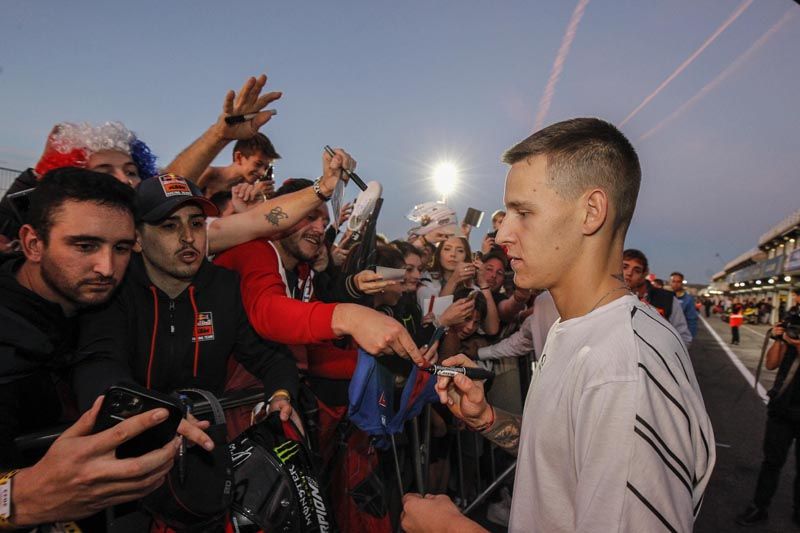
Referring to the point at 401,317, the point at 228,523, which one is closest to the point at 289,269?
the point at 401,317

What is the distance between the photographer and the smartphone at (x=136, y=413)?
4.22 ft

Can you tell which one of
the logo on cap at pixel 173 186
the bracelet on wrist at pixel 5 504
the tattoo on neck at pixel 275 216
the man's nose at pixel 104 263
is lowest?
the bracelet on wrist at pixel 5 504

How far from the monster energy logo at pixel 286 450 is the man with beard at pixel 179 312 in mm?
184

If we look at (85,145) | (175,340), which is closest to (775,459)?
(175,340)

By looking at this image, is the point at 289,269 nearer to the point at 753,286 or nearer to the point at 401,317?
the point at 401,317

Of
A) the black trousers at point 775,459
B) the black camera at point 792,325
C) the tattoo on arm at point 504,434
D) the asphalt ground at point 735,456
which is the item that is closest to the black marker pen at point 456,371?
the tattoo on arm at point 504,434

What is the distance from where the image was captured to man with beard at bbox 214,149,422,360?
87.3 inches

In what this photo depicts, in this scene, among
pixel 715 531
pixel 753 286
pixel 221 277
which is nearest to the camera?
pixel 221 277

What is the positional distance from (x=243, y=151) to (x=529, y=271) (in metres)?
3.78

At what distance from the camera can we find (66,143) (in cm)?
299

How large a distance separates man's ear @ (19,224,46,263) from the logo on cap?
2.19 ft

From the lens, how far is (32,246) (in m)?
1.94

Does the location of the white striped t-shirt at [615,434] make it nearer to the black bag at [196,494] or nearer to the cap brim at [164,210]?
the black bag at [196,494]

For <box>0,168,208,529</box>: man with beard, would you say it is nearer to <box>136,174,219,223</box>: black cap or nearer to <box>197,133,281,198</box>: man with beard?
<box>136,174,219,223</box>: black cap
